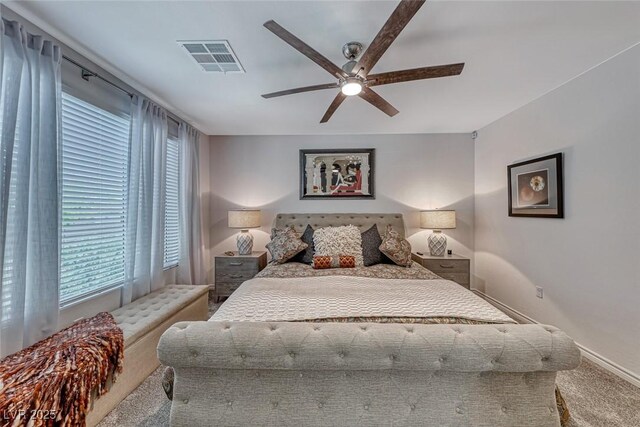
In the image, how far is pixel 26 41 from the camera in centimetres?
165

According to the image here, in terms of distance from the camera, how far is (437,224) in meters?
3.69

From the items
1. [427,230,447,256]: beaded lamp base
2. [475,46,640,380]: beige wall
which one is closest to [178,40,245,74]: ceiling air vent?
[475,46,640,380]: beige wall

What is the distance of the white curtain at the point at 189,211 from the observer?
3387 mm

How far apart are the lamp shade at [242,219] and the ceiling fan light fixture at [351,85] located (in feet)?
7.92

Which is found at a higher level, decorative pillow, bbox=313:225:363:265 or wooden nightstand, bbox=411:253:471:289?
decorative pillow, bbox=313:225:363:265

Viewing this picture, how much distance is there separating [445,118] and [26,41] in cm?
401

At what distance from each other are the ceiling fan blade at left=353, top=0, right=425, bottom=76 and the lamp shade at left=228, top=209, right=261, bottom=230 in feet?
8.52

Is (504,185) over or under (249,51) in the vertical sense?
under

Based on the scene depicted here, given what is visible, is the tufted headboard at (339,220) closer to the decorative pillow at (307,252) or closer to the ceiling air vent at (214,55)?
the decorative pillow at (307,252)

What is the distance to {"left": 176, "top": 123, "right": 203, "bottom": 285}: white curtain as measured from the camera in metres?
3.39

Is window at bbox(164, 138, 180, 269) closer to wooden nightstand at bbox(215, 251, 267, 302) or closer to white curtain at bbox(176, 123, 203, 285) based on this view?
white curtain at bbox(176, 123, 203, 285)

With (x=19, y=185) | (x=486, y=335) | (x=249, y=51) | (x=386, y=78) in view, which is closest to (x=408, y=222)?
(x=386, y=78)

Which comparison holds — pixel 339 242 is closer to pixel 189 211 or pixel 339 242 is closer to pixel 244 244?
pixel 244 244

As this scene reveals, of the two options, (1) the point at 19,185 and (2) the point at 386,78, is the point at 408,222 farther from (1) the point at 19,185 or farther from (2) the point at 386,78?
(1) the point at 19,185
